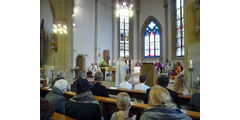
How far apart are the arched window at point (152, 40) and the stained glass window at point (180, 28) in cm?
250

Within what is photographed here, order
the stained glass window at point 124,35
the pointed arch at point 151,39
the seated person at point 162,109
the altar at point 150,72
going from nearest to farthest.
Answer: the seated person at point 162,109 → the altar at point 150,72 → the pointed arch at point 151,39 → the stained glass window at point 124,35

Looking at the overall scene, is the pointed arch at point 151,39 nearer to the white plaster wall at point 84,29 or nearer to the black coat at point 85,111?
the white plaster wall at point 84,29

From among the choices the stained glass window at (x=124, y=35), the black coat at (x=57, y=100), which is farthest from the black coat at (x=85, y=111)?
the stained glass window at (x=124, y=35)

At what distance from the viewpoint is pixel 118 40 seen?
55.7 feet

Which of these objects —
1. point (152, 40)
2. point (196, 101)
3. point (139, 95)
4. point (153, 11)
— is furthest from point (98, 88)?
point (153, 11)

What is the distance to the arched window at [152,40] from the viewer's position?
54.9 feet

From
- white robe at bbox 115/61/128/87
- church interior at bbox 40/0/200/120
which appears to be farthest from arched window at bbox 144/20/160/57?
white robe at bbox 115/61/128/87

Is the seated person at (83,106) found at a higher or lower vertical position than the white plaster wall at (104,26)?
lower

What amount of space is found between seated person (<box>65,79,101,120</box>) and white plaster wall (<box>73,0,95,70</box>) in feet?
34.8

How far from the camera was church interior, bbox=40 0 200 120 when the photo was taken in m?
7.08

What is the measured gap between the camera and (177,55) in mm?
14383

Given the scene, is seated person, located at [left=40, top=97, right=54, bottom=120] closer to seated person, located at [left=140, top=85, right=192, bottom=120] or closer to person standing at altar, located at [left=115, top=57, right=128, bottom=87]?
seated person, located at [left=140, top=85, right=192, bottom=120]

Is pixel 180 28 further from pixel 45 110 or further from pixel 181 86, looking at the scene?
pixel 45 110
